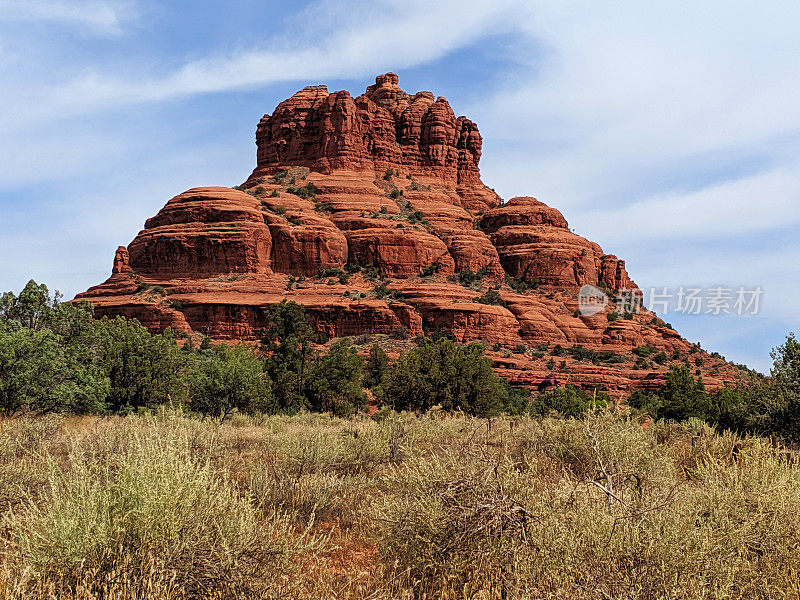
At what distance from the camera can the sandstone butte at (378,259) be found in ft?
203

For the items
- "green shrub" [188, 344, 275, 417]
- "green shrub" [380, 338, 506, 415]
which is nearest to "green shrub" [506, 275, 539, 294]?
"green shrub" [380, 338, 506, 415]

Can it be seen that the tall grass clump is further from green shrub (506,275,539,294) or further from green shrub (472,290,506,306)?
green shrub (506,275,539,294)

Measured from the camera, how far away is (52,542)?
450 centimetres

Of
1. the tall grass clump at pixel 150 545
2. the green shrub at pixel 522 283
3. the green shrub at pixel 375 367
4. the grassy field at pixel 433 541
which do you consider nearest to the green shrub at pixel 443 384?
the green shrub at pixel 375 367

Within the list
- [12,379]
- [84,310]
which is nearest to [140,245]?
[84,310]

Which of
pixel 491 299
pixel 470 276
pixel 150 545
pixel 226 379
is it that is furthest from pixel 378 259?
pixel 150 545

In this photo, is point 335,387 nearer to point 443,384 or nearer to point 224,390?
point 443,384

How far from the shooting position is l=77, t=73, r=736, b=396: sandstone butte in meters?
62.0

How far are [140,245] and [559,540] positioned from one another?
7530 centimetres

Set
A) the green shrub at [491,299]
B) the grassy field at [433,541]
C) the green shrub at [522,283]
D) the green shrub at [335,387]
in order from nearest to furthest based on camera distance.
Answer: the grassy field at [433,541], the green shrub at [335,387], the green shrub at [491,299], the green shrub at [522,283]

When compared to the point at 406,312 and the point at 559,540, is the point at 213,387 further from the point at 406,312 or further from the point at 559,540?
the point at 406,312

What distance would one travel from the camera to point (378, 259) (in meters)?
72.2

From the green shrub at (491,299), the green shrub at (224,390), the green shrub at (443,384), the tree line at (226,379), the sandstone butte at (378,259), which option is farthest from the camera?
the green shrub at (491,299)

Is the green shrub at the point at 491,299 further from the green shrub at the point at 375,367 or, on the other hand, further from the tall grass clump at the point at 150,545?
the tall grass clump at the point at 150,545
